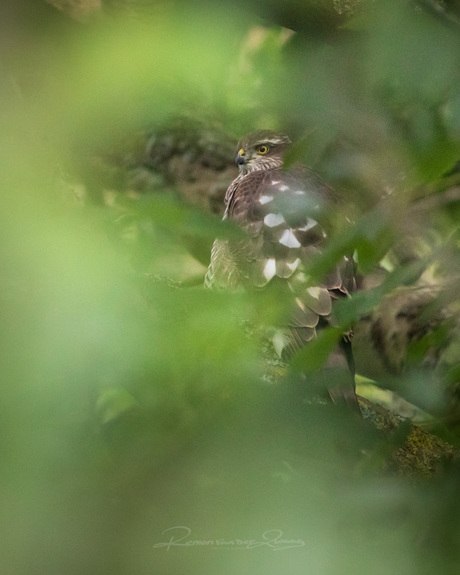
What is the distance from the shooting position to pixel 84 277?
376mm

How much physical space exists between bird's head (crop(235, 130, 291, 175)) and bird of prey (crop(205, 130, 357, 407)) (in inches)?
4.4

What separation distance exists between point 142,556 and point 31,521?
0.13 metres

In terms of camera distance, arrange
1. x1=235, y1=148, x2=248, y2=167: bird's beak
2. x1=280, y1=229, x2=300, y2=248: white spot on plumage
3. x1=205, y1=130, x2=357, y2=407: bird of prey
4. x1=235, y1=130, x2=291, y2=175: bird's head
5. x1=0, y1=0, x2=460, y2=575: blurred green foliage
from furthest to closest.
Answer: x1=235, y1=148, x2=248, y2=167: bird's beak → x1=235, y1=130, x2=291, y2=175: bird's head → x1=280, y1=229, x2=300, y2=248: white spot on plumage → x1=205, y1=130, x2=357, y2=407: bird of prey → x1=0, y1=0, x2=460, y2=575: blurred green foliage

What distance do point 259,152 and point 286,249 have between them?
484 mm

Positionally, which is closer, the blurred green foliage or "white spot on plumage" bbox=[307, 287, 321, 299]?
the blurred green foliage

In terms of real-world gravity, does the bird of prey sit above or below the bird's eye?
above

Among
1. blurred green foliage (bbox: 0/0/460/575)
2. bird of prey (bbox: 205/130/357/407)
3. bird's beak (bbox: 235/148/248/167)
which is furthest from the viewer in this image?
bird's beak (bbox: 235/148/248/167)

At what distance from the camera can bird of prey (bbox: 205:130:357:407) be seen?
0.96 m

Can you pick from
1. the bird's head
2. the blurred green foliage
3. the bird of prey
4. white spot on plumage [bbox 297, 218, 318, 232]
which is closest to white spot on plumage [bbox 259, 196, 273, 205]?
the bird of prey

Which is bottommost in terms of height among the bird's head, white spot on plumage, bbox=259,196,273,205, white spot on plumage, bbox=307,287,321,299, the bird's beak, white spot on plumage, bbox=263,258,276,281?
the bird's beak

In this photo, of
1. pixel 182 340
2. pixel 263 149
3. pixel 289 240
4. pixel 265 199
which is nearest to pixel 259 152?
pixel 263 149

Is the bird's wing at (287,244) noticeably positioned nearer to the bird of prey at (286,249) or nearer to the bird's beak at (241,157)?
the bird of prey at (286,249)

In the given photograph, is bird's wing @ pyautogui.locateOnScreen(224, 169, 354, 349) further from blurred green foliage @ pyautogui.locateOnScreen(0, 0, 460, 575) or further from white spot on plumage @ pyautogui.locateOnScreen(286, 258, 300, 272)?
blurred green foliage @ pyautogui.locateOnScreen(0, 0, 460, 575)

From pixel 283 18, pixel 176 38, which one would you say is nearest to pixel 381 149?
pixel 283 18
